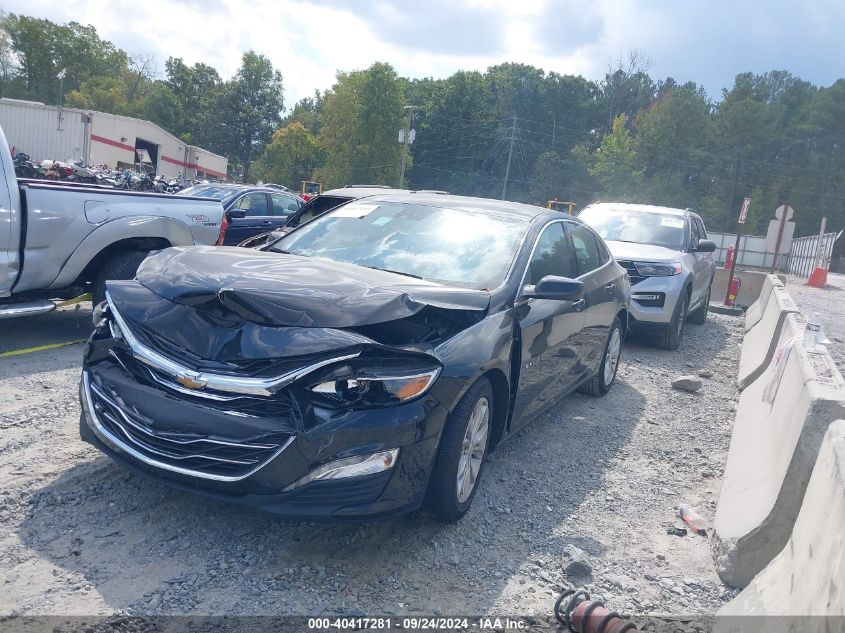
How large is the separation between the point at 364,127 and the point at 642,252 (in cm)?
6049

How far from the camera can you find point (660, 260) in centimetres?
957

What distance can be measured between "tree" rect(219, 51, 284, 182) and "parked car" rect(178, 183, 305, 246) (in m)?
73.3

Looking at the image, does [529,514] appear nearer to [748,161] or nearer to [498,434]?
[498,434]

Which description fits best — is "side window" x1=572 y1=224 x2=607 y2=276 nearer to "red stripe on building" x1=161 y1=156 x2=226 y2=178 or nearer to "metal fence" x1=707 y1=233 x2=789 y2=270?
"metal fence" x1=707 y1=233 x2=789 y2=270

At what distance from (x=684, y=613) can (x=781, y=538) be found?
574 millimetres

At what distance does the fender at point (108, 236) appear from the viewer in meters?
6.77

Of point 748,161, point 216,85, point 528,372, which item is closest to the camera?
point 528,372

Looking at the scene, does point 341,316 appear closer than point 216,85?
Yes

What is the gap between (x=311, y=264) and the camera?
4238mm

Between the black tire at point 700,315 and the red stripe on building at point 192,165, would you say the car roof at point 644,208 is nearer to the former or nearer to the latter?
the black tire at point 700,315

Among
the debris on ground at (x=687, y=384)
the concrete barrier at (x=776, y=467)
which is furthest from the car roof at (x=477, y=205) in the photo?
the debris on ground at (x=687, y=384)

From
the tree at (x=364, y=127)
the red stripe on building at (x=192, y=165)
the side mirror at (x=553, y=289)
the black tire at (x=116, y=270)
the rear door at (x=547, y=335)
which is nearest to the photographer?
the side mirror at (x=553, y=289)

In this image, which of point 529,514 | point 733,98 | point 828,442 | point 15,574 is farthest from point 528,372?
point 733,98

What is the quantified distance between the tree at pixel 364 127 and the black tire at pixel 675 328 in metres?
59.5
